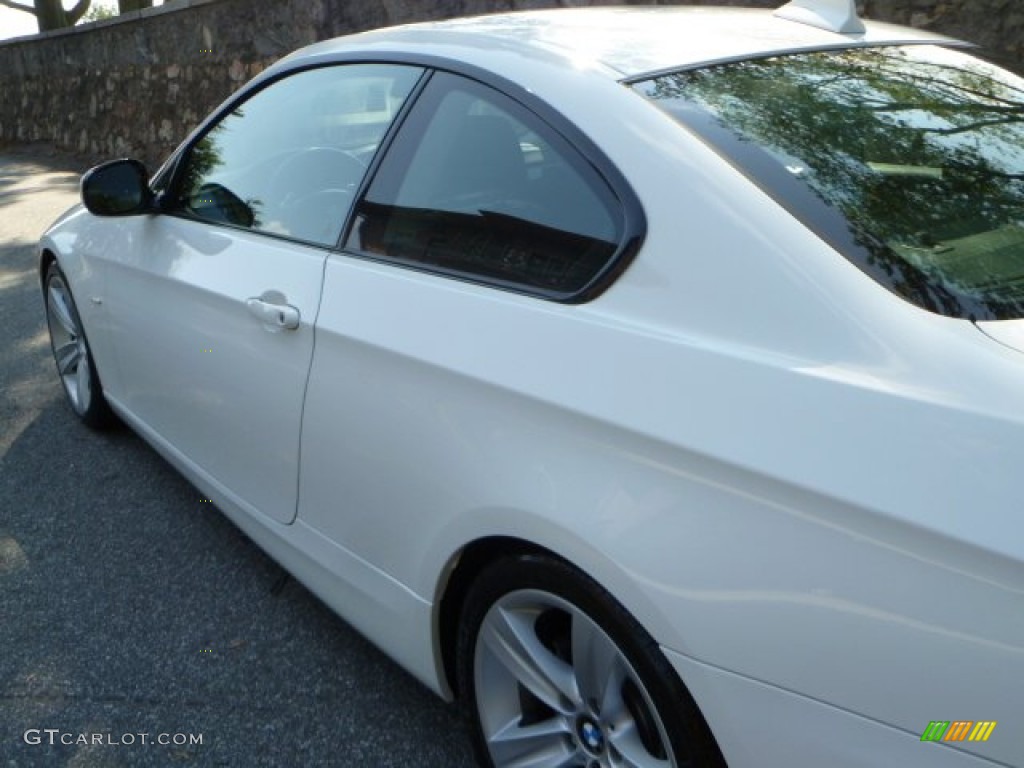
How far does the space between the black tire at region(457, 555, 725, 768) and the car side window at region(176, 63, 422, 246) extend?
40.0 inches

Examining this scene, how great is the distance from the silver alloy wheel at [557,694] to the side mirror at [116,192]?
203cm

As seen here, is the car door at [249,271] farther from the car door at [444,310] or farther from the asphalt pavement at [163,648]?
the asphalt pavement at [163,648]

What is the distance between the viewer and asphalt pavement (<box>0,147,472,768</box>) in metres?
2.54

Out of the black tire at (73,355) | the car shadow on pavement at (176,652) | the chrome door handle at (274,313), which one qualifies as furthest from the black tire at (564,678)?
the black tire at (73,355)

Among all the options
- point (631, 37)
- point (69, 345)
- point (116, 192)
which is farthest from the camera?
point (69, 345)

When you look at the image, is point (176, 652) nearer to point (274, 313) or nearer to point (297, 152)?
point (274, 313)

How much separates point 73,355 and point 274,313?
2.33 m

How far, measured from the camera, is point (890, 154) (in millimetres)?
1981

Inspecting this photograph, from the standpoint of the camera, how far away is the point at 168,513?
376 cm

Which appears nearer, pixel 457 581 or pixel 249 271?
pixel 457 581

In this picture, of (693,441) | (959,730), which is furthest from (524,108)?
(959,730)

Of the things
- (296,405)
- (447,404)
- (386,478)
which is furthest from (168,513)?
(447,404)

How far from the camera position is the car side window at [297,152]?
2.57 metres

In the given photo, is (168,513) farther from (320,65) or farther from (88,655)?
(320,65)
